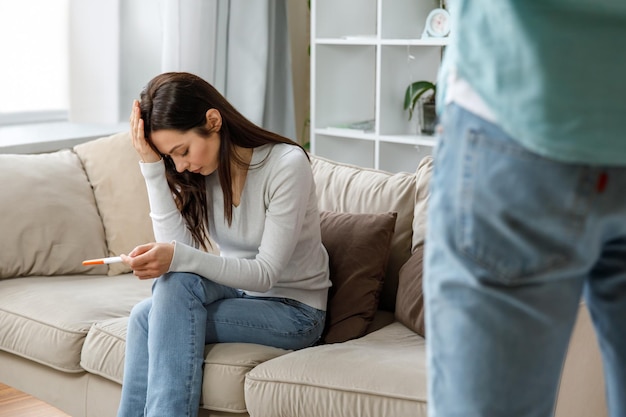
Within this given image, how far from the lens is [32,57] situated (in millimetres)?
3678

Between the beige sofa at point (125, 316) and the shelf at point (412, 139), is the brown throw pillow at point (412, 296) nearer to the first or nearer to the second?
the beige sofa at point (125, 316)

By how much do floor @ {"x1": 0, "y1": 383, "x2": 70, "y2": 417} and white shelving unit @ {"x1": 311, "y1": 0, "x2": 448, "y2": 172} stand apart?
1.61 m

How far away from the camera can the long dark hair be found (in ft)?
7.00

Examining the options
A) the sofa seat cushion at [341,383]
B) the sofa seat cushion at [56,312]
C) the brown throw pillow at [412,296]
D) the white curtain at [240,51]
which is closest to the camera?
the sofa seat cushion at [341,383]

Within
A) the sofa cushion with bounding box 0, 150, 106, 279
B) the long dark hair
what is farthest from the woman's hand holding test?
the sofa cushion with bounding box 0, 150, 106, 279

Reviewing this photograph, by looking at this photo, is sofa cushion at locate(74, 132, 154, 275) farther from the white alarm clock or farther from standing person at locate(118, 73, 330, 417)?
the white alarm clock

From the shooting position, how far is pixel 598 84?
0.71 meters

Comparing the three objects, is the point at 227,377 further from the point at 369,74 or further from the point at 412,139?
the point at 369,74

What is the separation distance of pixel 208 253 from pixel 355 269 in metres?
0.40

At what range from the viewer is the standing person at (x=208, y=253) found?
6.60 feet

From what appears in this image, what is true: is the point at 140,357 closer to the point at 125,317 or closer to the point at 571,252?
the point at 125,317

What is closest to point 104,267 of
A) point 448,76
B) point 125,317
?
point 125,317

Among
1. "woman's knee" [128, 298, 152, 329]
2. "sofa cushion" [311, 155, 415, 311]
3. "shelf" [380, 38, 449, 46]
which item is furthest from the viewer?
"shelf" [380, 38, 449, 46]

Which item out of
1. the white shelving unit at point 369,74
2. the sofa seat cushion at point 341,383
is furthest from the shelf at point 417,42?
the sofa seat cushion at point 341,383
